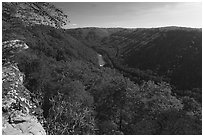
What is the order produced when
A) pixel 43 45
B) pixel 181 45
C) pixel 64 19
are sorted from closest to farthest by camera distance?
pixel 64 19
pixel 43 45
pixel 181 45

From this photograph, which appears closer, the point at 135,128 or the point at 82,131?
the point at 82,131

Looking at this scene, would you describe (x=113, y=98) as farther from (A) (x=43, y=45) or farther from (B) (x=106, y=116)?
(A) (x=43, y=45)

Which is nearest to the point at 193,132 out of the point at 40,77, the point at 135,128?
the point at 135,128

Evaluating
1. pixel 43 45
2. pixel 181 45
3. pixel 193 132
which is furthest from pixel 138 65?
pixel 193 132

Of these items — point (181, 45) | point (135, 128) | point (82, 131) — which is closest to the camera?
point (82, 131)

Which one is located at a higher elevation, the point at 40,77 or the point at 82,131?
the point at 40,77

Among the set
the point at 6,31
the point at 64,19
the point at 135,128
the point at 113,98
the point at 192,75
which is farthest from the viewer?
the point at 192,75

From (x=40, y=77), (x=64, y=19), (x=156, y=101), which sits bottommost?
(x=156, y=101)

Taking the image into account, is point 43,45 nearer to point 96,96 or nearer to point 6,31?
point 6,31

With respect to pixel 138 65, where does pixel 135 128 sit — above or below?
below
